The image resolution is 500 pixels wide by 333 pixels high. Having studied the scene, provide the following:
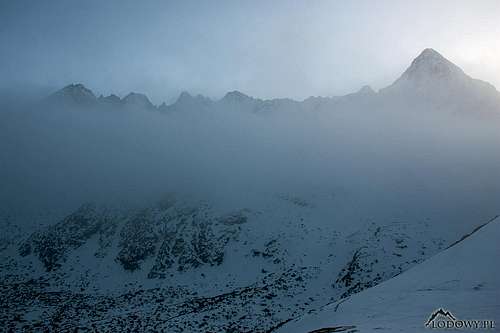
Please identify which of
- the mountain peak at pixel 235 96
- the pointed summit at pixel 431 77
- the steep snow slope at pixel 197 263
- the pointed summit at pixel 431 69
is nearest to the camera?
the steep snow slope at pixel 197 263

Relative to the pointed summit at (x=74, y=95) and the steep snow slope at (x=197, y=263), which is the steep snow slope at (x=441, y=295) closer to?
the steep snow slope at (x=197, y=263)

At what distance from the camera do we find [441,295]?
10000 mm

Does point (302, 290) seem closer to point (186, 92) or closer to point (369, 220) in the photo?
point (369, 220)

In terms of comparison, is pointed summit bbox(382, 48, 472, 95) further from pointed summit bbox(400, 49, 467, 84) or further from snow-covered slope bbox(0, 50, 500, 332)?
snow-covered slope bbox(0, 50, 500, 332)

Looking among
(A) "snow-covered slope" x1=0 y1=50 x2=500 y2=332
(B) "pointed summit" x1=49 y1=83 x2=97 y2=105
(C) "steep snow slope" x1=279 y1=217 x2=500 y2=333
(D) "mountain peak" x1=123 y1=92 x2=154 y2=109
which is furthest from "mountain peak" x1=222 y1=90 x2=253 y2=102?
(C) "steep snow slope" x1=279 y1=217 x2=500 y2=333

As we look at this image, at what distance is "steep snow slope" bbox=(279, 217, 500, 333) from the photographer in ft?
27.3

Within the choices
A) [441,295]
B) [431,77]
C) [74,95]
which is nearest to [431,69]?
[431,77]

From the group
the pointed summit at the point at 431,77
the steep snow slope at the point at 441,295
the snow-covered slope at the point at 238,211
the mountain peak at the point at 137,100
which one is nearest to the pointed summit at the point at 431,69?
the pointed summit at the point at 431,77

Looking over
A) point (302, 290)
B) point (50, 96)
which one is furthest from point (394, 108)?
point (50, 96)

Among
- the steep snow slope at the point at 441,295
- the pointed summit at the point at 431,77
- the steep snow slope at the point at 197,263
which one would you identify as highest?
the pointed summit at the point at 431,77

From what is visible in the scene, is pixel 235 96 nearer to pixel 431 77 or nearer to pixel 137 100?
pixel 137 100

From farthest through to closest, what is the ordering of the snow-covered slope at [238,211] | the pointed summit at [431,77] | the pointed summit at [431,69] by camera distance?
the pointed summit at [431,69], the pointed summit at [431,77], the snow-covered slope at [238,211]

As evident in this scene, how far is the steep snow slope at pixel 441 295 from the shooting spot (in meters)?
8.31

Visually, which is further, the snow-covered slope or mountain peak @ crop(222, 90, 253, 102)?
mountain peak @ crop(222, 90, 253, 102)
